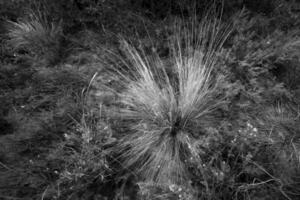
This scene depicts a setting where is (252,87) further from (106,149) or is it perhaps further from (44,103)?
(44,103)

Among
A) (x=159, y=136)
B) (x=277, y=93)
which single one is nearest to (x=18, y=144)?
(x=159, y=136)

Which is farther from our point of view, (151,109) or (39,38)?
(39,38)

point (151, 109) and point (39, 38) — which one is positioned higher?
point (39, 38)

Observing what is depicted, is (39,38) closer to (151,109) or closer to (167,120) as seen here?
(151,109)

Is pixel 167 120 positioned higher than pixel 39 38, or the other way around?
pixel 39 38

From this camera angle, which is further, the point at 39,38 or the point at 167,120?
the point at 39,38

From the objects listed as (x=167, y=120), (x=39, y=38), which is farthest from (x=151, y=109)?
(x=39, y=38)

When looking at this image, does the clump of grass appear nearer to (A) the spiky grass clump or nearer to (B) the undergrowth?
(B) the undergrowth

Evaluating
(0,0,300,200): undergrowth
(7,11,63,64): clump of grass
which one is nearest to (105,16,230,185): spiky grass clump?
(0,0,300,200): undergrowth

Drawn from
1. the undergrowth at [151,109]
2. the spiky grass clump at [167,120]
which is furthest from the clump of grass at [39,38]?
the spiky grass clump at [167,120]
